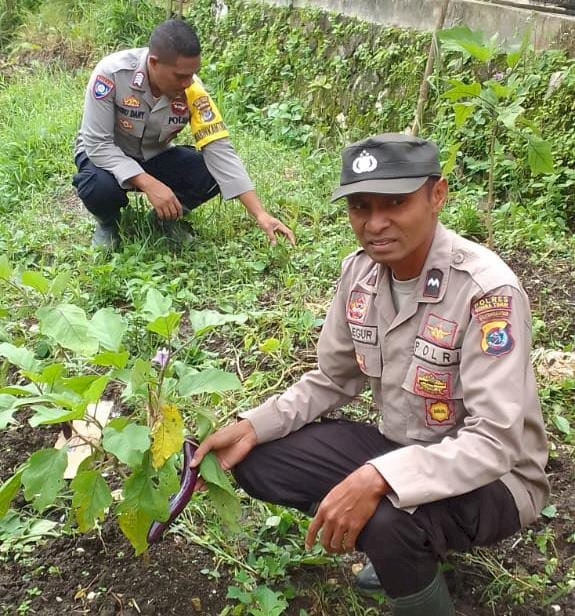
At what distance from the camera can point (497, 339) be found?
1.67m

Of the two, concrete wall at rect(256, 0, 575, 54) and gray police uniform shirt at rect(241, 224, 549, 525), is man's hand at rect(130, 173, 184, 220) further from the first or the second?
concrete wall at rect(256, 0, 575, 54)

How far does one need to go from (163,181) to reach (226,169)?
15.0 inches

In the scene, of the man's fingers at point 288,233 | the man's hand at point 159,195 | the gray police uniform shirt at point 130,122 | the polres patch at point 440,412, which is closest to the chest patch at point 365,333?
the polres patch at point 440,412

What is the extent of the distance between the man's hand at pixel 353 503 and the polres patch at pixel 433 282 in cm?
43

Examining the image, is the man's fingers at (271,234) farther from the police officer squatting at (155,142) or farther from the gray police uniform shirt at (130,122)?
the gray police uniform shirt at (130,122)

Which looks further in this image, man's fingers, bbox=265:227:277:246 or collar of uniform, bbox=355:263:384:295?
man's fingers, bbox=265:227:277:246

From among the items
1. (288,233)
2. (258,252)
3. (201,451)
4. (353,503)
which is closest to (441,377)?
(353,503)

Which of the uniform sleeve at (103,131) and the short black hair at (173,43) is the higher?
the short black hair at (173,43)

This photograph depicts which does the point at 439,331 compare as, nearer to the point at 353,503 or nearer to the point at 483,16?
the point at 353,503

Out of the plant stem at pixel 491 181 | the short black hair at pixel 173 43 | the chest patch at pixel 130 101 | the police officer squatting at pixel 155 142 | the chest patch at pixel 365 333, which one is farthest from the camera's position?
the chest patch at pixel 130 101

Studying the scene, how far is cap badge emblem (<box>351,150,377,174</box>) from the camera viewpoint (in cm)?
175

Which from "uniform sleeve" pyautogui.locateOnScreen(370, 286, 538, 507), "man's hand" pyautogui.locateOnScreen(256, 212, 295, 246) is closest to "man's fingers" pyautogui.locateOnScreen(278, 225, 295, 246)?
"man's hand" pyautogui.locateOnScreen(256, 212, 295, 246)

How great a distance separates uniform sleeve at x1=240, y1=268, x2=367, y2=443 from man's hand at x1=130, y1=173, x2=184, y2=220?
1836mm

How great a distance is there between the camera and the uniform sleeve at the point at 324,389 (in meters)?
2.03
